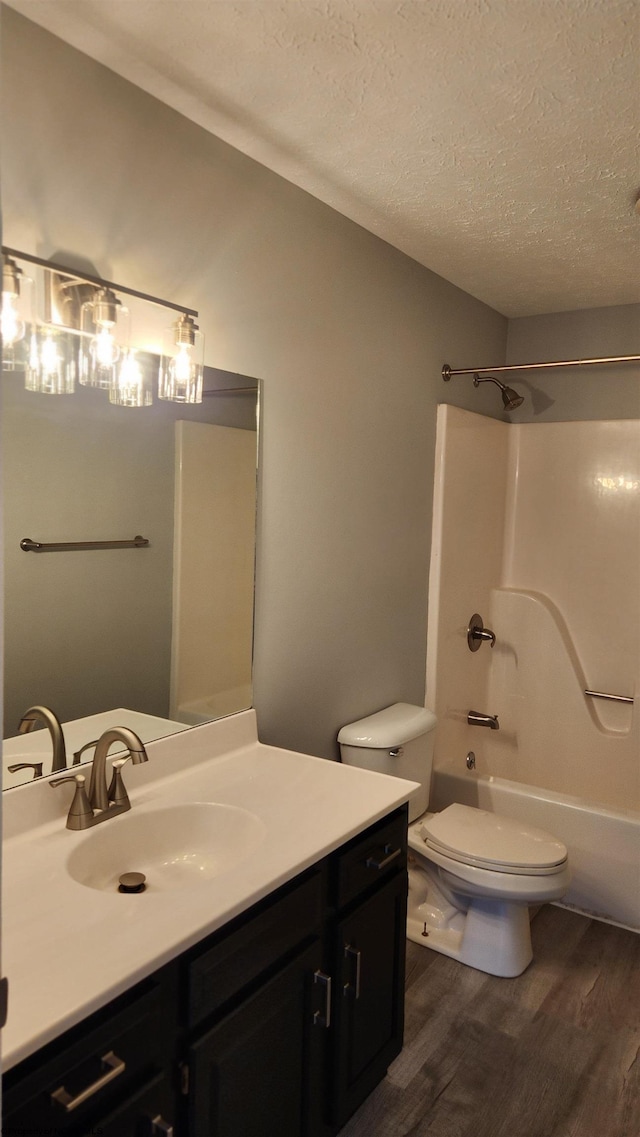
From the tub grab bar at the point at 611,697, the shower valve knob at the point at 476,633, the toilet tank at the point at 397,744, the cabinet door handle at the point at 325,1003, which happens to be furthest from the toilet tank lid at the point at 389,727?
the tub grab bar at the point at 611,697

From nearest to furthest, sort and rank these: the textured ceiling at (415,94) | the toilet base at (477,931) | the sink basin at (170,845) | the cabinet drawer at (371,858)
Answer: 1. the textured ceiling at (415,94)
2. the sink basin at (170,845)
3. the cabinet drawer at (371,858)
4. the toilet base at (477,931)

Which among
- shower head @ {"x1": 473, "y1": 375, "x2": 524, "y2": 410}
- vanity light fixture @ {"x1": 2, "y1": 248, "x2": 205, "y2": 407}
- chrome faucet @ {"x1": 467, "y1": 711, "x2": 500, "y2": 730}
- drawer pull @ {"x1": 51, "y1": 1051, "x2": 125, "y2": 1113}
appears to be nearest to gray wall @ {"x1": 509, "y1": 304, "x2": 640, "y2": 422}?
shower head @ {"x1": 473, "y1": 375, "x2": 524, "y2": 410}

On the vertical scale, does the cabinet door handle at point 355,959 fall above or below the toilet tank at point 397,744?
below

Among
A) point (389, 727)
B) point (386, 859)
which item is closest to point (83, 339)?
point (386, 859)

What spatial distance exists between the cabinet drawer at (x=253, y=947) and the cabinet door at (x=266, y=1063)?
0.04 m

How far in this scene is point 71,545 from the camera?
1662 mm

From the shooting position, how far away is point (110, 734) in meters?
1.65

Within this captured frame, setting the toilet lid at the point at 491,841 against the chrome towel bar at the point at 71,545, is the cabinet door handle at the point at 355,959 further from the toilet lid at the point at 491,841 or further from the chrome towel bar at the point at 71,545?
the chrome towel bar at the point at 71,545

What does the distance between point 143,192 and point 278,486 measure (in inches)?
32.3

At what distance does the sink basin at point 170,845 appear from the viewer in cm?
157

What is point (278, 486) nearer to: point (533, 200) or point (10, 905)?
point (533, 200)

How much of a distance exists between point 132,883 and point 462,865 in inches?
49.1

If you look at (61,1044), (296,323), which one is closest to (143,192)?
(296,323)

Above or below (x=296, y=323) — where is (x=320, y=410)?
below
